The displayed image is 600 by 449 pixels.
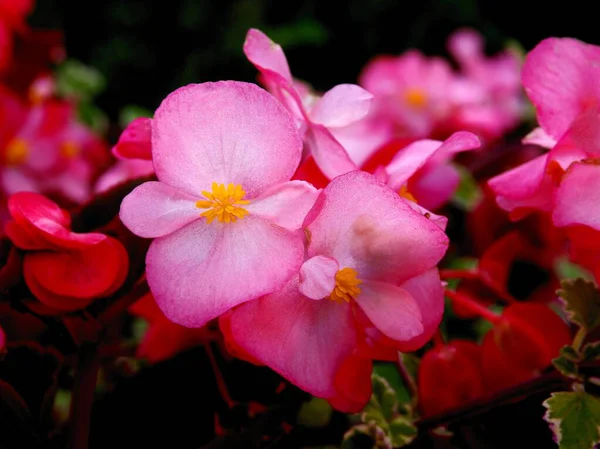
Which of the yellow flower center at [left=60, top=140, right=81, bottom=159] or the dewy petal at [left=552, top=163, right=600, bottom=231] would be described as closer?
the dewy petal at [left=552, top=163, right=600, bottom=231]

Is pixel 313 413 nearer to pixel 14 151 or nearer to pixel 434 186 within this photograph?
pixel 434 186

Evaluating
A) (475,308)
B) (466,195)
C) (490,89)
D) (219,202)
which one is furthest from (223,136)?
(490,89)

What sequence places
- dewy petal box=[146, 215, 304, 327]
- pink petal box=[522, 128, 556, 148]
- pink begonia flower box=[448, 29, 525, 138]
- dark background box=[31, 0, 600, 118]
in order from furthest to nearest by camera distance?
dark background box=[31, 0, 600, 118] < pink begonia flower box=[448, 29, 525, 138] < pink petal box=[522, 128, 556, 148] < dewy petal box=[146, 215, 304, 327]

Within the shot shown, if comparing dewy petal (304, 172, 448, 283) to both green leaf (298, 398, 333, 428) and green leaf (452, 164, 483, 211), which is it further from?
green leaf (452, 164, 483, 211)

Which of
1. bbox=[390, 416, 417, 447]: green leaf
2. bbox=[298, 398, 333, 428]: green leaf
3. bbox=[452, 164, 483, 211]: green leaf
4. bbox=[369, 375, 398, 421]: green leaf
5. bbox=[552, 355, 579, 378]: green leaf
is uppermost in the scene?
bbox=[552, 355, 579, 378]: green leaf

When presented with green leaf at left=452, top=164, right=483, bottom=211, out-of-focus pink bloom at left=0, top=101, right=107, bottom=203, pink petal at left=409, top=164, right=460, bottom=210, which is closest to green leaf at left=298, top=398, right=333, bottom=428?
pink petal at left=409, top=164, right=460, bottom=210

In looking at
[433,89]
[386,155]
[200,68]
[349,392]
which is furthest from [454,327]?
[200,68]

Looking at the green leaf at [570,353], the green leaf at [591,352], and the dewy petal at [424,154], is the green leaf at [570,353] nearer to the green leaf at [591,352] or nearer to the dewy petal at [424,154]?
the green leaf at [591,352]
